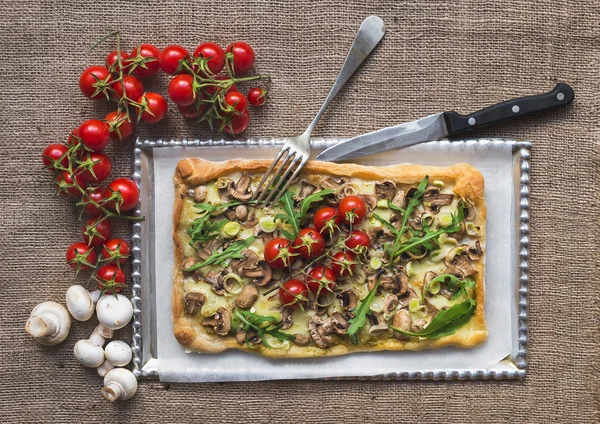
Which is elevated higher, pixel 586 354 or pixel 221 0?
pixel 221 0

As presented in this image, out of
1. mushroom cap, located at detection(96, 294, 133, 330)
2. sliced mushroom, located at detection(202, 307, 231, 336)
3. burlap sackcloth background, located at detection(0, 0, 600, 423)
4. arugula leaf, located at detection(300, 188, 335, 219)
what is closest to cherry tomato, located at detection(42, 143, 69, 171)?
burlap sackcloth background, located at detection(0, 0, 600, 423)

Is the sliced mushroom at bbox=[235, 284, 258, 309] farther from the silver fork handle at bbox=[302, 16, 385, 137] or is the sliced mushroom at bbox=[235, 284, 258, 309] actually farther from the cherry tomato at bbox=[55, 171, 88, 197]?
the cherry tomato at bbox=[55, 171, 88, 197]

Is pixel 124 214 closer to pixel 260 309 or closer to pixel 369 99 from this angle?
pixel 260 309

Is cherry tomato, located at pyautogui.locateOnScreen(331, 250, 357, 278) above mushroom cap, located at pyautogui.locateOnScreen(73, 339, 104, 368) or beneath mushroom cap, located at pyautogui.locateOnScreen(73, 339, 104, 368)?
above

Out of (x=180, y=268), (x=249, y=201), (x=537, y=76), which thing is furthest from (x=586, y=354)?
(x=180, y=268)

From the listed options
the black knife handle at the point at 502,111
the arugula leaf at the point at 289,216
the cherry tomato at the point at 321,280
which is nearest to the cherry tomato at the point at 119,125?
the arugula leaf at the point at 289,216

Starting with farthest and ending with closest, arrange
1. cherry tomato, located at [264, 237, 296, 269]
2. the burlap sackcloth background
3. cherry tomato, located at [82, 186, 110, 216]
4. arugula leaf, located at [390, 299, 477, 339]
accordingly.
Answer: the burlap sackcloth background, cherry tomato, located at [82, 186, 110, 216], arugula leaf, located at [390, 299, 477, 339], cherry tomato, located at [264, 237, 296, 269]

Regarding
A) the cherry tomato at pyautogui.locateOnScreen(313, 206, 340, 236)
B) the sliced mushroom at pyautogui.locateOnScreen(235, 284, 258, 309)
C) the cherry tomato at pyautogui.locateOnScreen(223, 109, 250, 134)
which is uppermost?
the cherry tomato at pyautogui.locateOnScreen(223, 109, 250, 134)
